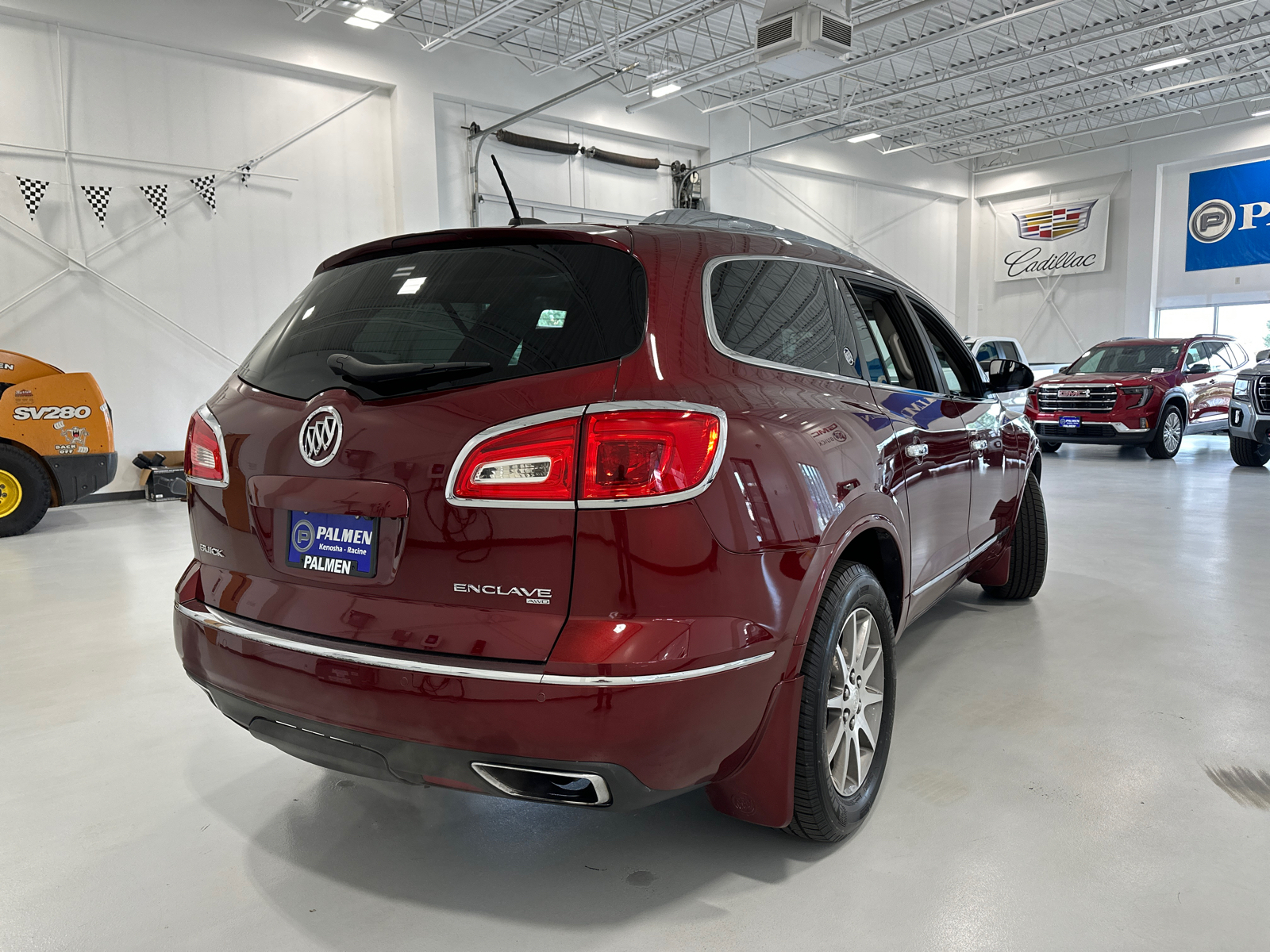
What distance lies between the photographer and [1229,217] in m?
17.2

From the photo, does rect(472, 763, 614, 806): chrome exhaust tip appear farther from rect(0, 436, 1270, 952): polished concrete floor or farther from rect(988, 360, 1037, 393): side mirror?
rect(988, 360, 1037, 393): side mirror

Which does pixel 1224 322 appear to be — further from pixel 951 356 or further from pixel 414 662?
pixel 414 662

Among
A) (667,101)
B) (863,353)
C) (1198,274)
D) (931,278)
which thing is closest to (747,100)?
(667,101)

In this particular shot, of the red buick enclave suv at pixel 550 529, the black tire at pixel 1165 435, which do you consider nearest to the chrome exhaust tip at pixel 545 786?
the red buick enclave suv at pixel 550 529

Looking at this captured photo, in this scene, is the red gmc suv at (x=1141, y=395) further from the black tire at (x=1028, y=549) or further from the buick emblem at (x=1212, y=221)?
the black tire at (x=1028, y=549)

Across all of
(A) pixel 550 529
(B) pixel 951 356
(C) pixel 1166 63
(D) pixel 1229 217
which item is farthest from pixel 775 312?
(D) pixel 1229 217

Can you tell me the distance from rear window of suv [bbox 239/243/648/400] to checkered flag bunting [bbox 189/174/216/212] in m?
9.25

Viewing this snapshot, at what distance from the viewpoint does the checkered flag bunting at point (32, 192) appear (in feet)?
28.4

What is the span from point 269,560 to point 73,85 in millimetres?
9693

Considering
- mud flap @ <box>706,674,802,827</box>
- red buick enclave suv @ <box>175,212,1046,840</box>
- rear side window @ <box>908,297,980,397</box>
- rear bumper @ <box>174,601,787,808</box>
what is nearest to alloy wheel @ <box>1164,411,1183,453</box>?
rear side window @ <box>908,297,980,397</box>

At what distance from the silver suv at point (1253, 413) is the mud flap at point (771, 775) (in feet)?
30.1

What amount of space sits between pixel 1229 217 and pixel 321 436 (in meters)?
20.6

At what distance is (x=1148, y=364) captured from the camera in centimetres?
1113

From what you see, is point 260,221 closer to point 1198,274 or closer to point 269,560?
point 269,560
